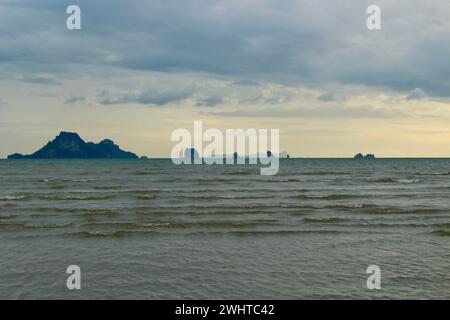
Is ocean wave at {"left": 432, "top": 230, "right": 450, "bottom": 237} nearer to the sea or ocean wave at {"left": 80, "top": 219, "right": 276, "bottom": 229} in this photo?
the sea

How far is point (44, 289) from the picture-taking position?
12688 millimetres

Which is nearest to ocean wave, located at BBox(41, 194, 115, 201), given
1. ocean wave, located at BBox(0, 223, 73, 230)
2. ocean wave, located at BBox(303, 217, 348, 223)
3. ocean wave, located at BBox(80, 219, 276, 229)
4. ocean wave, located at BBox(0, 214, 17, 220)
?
ocean wave, located at BBox(0, 214, 17, 220)

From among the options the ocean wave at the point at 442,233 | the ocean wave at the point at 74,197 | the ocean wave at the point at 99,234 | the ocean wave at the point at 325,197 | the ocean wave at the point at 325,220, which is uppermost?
the ocean wave at the point at 74,197

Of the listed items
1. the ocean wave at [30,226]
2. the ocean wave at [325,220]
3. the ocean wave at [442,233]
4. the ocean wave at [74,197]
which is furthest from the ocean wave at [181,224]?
the ocean wave at [74,197]

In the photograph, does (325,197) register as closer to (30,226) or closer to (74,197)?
(74,197)

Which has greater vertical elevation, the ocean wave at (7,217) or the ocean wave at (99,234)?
the ocean wave at (7,217)

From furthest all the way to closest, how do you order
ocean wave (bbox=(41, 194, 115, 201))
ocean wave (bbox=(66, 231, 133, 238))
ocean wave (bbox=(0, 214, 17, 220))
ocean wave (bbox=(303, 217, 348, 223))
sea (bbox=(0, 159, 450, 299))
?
ocean wave (bbox=(41, 194, 115, 201)), ocean wave (bbox=(0, 214, 17, 220)), ocean wave (bbox=(303, 217, 348, 223)), ocean wave (bbox=(66, 231, 133, 238)), sea (bbox=(0, 159, 450, 299))

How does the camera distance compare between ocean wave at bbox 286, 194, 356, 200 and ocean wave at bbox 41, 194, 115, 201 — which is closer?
ocean wave at bbox 41, 194, 115, 201

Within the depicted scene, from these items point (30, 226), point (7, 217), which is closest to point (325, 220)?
point (30, 226)

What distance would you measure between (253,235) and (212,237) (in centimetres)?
199

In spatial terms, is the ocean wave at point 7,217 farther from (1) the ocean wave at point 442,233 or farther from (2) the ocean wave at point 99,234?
(1) the ocean wave at point 442,233

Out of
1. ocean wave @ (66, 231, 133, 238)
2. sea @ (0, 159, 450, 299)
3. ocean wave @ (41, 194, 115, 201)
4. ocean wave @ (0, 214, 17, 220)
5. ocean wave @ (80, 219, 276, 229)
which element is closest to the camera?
sea @ (0, 159, 450, 299)
